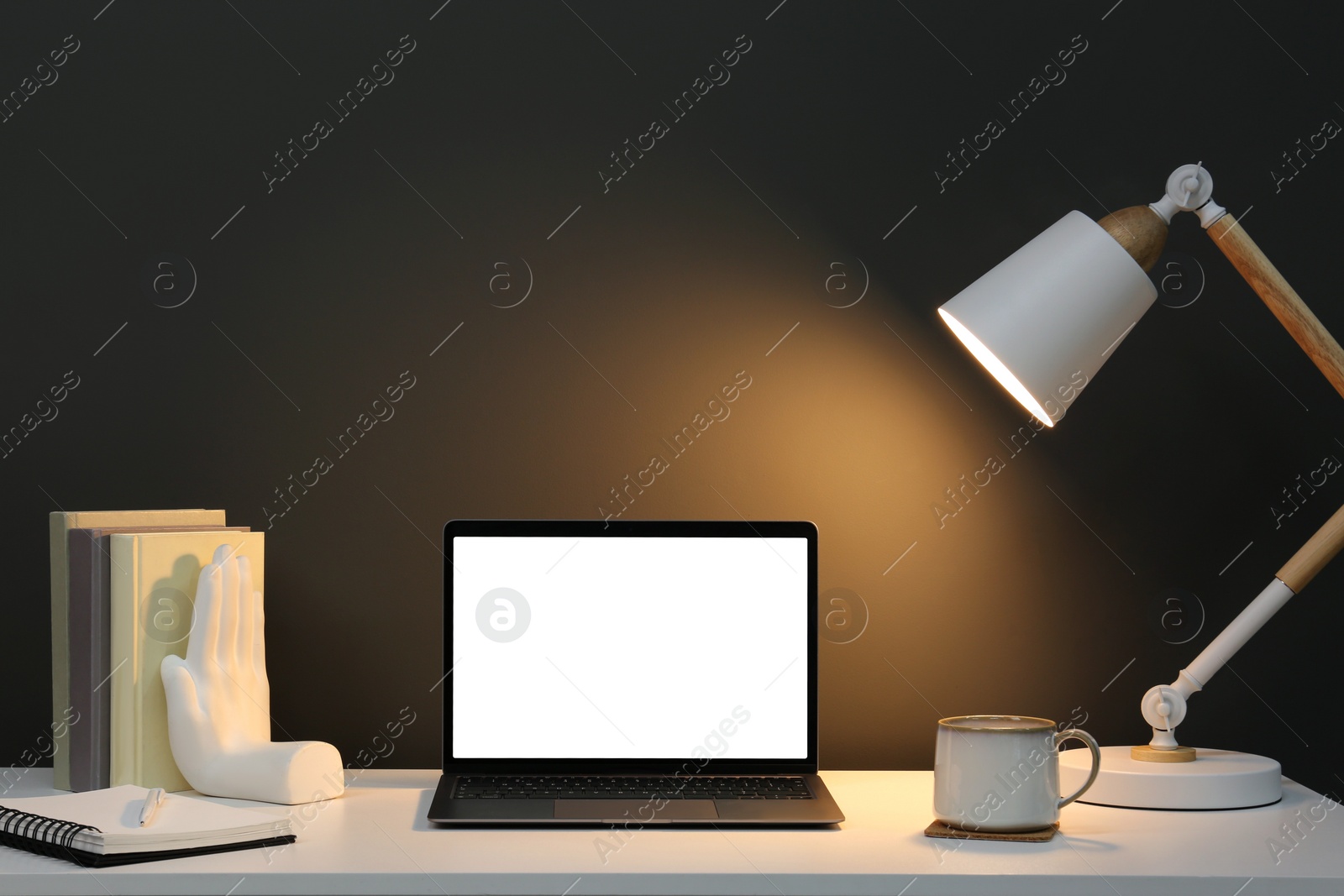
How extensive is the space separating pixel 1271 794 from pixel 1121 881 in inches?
12.0

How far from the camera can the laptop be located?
1055 mm

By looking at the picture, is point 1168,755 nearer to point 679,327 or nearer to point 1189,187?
point 1189,187

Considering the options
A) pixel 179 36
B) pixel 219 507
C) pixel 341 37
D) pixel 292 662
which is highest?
pixel 179 36

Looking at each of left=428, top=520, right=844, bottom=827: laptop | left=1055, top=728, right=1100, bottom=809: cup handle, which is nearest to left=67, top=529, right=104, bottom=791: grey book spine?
left=428, top=520, right=844, bottom=827: laptop

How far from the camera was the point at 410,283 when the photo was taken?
122cm

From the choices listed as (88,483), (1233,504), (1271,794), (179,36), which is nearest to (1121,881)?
(1271,794)

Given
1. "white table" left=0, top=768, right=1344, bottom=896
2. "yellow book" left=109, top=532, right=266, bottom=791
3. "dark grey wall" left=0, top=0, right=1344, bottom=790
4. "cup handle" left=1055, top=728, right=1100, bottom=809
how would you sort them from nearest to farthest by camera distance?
"white table" left=0, top=768, right=1344, bottom=896 → "cup handle" left=1055, top=728, right=1100, bottom=809 → "yellow book" left=109, top=532, right=266, bottom=791 → "dark grey wall" left=0, top=0, right=1344, bottom=790

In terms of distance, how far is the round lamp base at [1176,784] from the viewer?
3.18 ft

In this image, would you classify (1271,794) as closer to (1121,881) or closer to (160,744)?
(1121,881)

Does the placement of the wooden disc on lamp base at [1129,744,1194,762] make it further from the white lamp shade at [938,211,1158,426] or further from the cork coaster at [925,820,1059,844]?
the white lamp shade at [938,211,1158,426]

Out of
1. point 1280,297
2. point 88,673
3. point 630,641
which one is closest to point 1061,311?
point 1280,297

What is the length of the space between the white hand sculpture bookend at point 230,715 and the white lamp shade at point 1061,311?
0.73 metres

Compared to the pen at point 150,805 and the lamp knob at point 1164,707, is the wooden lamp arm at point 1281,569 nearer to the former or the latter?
the lamp knob at point 1164,707

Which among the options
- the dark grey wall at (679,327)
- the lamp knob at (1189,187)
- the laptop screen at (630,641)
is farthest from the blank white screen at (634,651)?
the lamp knob at (1189,187)
